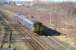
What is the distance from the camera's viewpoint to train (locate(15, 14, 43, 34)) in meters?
5.91

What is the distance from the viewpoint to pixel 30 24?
20.0ft

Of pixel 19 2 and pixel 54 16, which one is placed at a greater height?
pixel 19 2

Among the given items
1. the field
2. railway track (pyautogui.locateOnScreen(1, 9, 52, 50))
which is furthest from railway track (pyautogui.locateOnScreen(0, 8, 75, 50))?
the field

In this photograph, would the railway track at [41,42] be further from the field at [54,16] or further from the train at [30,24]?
the field at [54,16]

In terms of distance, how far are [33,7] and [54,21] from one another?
102 cm

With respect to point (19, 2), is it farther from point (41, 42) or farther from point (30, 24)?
point (30, 24)

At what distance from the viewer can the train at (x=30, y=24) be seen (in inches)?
233

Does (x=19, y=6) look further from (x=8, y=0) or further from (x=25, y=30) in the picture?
(x=25, y=30)

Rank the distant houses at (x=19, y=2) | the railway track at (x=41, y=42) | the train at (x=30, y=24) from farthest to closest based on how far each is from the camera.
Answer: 1. the train at (x=30, y=24)
2. the distant houses at (x=19, y=2)
3. the railway track at (x=41, y=42)

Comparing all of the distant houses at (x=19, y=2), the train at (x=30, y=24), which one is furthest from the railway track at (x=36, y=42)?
the distant houses at (x=19, y=2)

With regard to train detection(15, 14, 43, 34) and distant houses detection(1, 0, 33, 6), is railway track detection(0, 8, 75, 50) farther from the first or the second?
distant houses detection(1, 0, 33, 6)

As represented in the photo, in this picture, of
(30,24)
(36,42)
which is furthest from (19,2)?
(30,24)

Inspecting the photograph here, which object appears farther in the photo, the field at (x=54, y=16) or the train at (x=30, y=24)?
the train at (x=30, y=24)

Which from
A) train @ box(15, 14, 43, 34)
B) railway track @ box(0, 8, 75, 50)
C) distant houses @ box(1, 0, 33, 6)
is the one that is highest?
distant houses @ box(1, 0, 33, 6)
